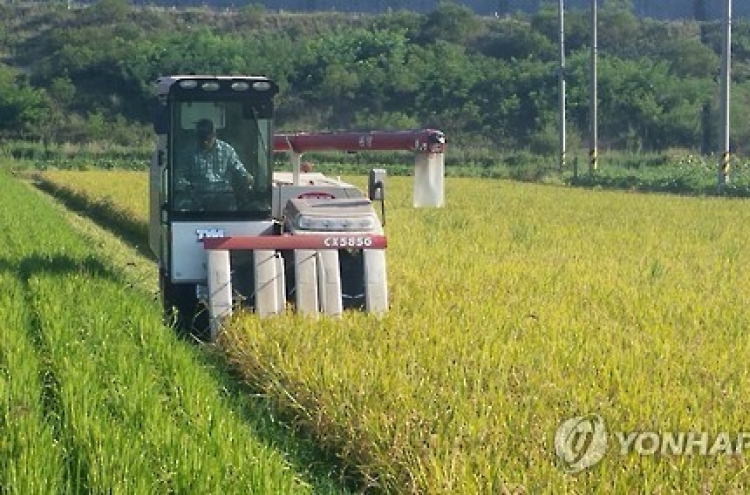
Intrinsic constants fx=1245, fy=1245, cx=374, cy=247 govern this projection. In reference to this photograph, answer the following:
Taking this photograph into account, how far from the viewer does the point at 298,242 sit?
896cm

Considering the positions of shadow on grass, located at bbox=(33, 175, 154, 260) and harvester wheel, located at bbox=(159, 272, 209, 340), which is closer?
harvester wheel, located at bbox=(159, 272, 209, 340)

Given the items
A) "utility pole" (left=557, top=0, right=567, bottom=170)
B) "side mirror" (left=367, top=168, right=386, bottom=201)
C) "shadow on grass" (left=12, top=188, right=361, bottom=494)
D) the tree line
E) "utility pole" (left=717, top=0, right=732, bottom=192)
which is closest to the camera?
"shadow on grass" (left=12, top=188, right=361, bottom=494)

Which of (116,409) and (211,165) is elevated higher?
(211,165)

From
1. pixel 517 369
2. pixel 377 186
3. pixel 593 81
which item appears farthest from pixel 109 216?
pixel 593 81

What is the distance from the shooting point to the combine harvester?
8891 millimetres

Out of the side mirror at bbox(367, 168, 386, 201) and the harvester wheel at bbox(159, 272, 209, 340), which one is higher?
the side mirror at bbox(367, 168, 386, 201)

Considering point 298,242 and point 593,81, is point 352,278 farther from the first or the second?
point 593,81

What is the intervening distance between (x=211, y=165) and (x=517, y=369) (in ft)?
12.6

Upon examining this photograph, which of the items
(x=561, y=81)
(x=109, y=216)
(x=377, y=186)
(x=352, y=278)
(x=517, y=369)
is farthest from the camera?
(x=561, y=81)

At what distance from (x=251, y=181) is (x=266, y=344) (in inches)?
95.4

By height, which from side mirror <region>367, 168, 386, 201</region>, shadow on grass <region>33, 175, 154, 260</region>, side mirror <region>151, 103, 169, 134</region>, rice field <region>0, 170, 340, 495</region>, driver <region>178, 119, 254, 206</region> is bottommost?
shadow on grass <region>33, 175, 154, 260</region>

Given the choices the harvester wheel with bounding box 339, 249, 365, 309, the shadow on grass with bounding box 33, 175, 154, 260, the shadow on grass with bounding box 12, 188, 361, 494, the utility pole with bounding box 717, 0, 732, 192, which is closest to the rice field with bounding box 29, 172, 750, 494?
the shadow on grass with bounding box 12, 188, 361, 494

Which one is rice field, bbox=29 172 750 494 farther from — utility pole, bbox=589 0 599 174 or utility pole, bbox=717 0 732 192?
utility pole, bbox=589 0 599 174

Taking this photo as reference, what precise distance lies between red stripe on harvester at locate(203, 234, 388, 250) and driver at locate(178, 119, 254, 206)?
2.57 feet
